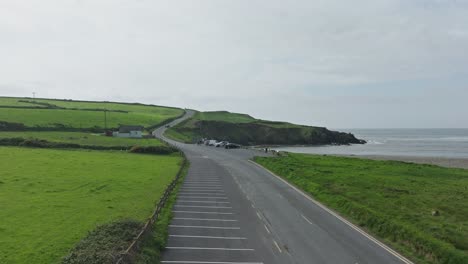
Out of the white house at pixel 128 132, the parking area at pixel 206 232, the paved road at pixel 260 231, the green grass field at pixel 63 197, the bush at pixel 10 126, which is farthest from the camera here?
the white house at pixel 128 132

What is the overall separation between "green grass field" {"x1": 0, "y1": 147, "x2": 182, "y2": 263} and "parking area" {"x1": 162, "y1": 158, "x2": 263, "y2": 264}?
2.98m

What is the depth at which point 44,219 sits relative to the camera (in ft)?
94.9

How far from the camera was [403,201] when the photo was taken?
39125mm

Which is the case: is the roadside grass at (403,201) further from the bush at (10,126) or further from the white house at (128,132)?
the bush at (10,126)

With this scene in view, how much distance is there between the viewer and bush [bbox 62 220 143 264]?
19406 mm

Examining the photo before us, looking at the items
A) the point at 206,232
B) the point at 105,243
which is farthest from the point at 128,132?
the point at 105,243

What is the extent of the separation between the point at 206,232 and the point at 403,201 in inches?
800

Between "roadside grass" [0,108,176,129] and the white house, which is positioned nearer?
the white house

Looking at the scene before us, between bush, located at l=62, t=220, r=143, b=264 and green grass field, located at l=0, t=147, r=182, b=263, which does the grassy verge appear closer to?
bush, located at l=62, t=220, r=143, b=264

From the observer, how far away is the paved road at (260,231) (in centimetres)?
2362

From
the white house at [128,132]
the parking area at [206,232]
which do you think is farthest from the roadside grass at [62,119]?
the parking area at [206,232]

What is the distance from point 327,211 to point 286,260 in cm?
1394

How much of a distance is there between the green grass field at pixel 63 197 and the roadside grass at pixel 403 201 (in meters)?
16.1

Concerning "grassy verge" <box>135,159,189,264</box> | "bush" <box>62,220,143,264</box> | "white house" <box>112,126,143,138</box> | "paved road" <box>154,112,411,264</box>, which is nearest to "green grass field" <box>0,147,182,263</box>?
"bush" <box>62,220,143,264</box>
